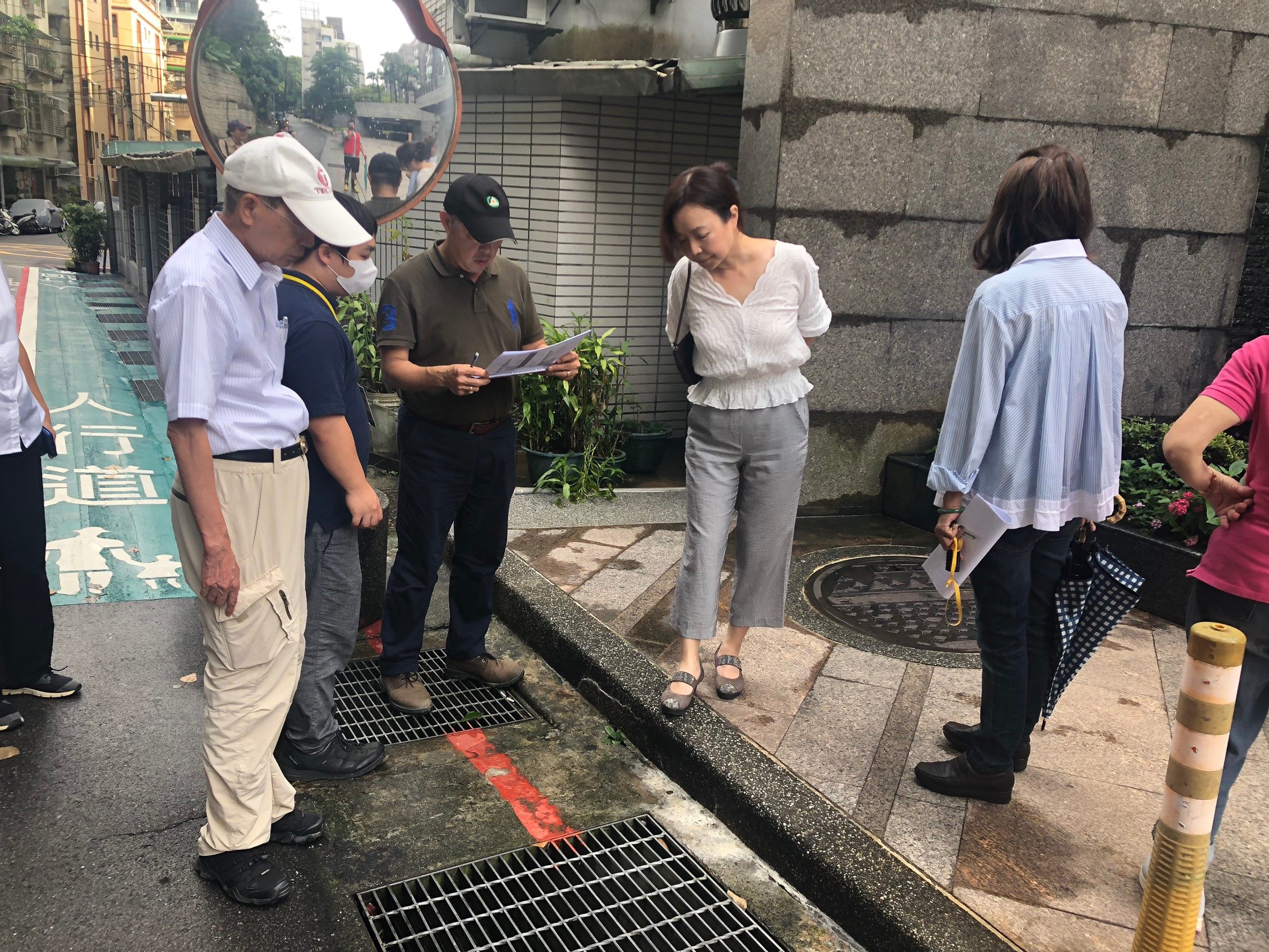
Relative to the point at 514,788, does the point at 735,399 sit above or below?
above

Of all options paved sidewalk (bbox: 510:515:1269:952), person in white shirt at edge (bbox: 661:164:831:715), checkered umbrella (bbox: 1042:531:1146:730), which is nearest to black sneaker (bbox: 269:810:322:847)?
person in white shirt at edge (bbox: 661:164:831:715)

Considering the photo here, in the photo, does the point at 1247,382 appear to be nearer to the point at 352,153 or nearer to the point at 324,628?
the point at 352,153

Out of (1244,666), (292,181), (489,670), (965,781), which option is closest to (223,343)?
(292,181)

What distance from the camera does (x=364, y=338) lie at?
321 inches

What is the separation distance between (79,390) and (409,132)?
3935mm

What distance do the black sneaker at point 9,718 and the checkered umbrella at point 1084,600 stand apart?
12.9 ft

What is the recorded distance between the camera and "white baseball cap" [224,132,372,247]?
8.61 feet

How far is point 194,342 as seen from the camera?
2.59 metres

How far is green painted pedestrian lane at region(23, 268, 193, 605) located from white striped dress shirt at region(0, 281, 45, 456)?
144 centimetres

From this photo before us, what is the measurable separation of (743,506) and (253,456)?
197 cm

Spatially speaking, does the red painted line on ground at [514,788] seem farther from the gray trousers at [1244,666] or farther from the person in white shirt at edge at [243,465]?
Result: the gray trousers at [1244,666]

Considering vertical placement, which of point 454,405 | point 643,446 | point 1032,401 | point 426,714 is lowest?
point 426,714

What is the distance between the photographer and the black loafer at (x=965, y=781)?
132 inches

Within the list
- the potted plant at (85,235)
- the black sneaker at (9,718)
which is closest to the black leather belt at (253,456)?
the black sneaker at (9,718)
